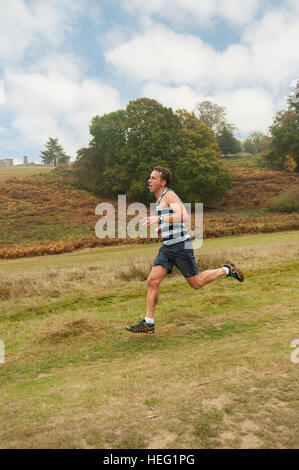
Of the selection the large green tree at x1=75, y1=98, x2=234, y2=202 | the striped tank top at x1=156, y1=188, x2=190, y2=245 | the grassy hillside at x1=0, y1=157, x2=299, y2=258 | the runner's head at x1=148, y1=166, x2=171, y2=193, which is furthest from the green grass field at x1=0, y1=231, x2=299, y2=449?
the large green tree at x1=75, y1=98, x2=234, y2=202

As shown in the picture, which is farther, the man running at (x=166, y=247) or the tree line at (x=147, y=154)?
the tree line at (x=147, y=154)

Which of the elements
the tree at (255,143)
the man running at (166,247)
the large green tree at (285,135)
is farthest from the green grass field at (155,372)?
the tree at (255,143)

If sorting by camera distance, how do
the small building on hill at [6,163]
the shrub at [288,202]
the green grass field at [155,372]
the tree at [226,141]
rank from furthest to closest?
1. the tree at [226,141]
2. the small building on hill at [6,163]
3. the shrub at [288,202]
4. the green grass field at [155,372]

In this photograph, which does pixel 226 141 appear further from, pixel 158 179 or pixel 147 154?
pixel 158 179

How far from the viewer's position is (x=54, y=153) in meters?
76.2

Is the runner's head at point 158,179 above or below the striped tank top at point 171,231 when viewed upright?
above

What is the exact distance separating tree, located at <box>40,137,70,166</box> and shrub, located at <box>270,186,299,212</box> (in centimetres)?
4642

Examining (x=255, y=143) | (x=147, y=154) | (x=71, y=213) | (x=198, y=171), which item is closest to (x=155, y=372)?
(x=71, y=213)

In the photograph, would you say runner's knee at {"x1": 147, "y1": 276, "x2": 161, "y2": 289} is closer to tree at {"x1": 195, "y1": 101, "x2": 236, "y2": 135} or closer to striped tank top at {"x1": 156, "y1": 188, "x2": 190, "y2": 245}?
striped tank top at {"x1": 156, "y1": 188, "x2": 190, "y2": 245}

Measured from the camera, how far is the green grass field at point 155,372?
307cm

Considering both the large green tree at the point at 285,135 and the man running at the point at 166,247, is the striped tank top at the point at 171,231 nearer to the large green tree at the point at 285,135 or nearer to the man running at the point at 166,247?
the man running at the point at 166,247

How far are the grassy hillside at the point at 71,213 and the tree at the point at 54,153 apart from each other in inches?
978

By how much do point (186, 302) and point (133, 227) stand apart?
2238cm

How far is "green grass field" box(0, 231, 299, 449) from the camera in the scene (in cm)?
A: 307
